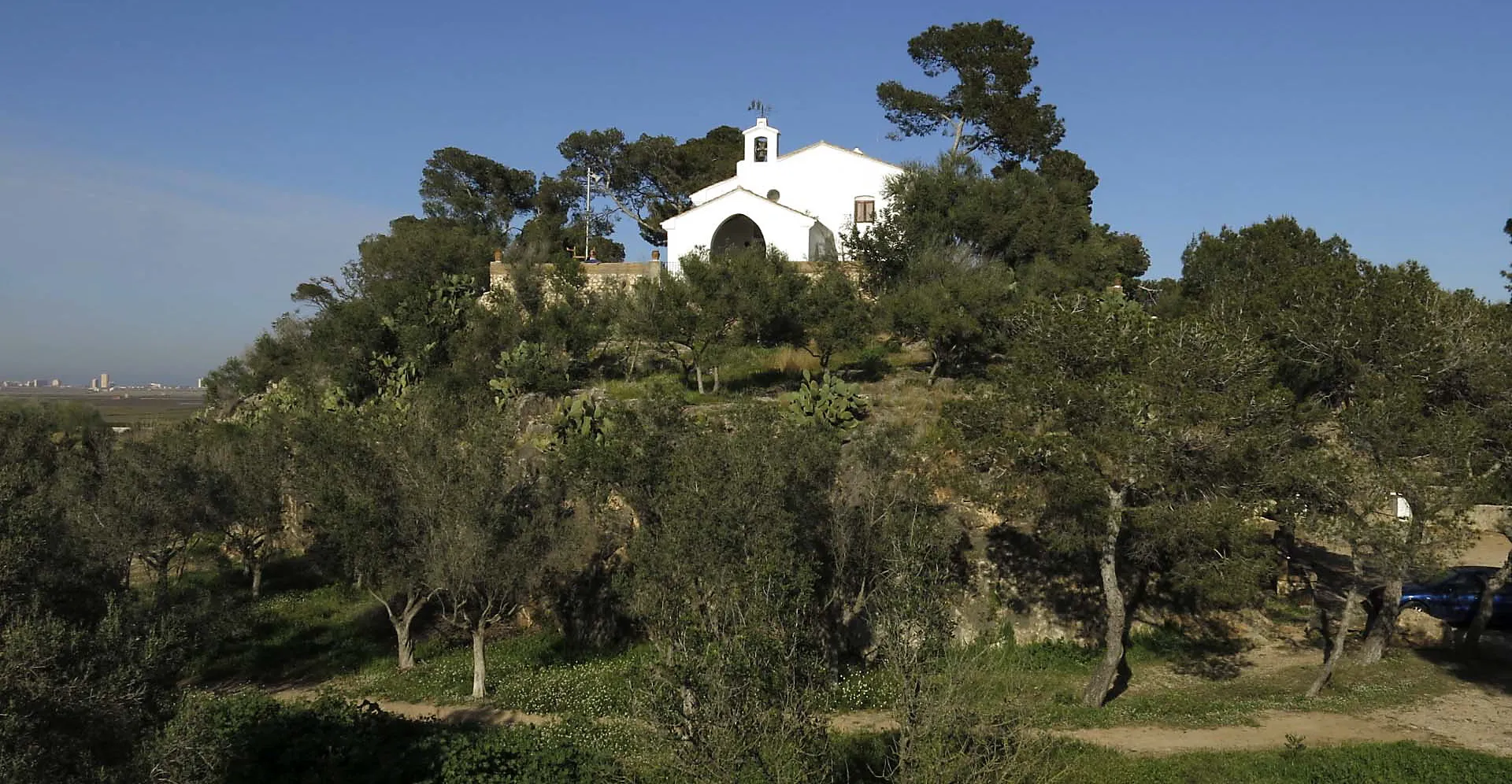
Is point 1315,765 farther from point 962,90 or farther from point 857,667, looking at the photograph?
point 962,90

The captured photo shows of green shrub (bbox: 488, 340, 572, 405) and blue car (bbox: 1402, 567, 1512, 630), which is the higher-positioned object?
green shrub (bbox: 488, 340, 572, 405)

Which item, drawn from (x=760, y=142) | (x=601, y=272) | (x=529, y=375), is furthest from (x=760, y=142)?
(x=529, y=375)

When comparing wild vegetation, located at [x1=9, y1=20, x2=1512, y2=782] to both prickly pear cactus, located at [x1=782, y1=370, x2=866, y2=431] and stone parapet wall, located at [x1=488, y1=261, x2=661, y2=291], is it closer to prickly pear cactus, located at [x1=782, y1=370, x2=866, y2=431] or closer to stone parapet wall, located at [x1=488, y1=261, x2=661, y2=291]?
prickly pear cactus, located at [x1=782, y1=370, x2=866, y2=431]

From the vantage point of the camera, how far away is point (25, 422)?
3466 centimetres

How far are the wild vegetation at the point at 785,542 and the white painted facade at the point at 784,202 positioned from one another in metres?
8.73

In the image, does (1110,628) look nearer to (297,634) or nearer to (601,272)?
(297,634)

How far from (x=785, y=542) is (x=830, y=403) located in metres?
10.3

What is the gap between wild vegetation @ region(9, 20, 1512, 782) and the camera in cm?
951

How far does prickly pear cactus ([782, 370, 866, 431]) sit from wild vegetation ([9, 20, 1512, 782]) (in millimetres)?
281

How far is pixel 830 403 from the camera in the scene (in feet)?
82.5

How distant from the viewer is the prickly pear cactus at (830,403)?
24.7 metres

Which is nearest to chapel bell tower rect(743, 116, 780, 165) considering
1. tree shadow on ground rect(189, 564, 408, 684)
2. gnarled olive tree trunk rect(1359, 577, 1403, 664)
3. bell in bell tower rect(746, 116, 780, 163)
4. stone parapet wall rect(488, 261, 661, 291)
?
bell in bell tower rect(746, 116, 780, 163)

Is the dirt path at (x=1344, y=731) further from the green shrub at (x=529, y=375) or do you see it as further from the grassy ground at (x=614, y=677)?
the green shrub at (x=529, y=375)

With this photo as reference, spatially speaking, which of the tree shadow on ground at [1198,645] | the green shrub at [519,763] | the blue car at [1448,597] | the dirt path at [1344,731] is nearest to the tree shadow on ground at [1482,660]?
the blue car at [1448,597]
